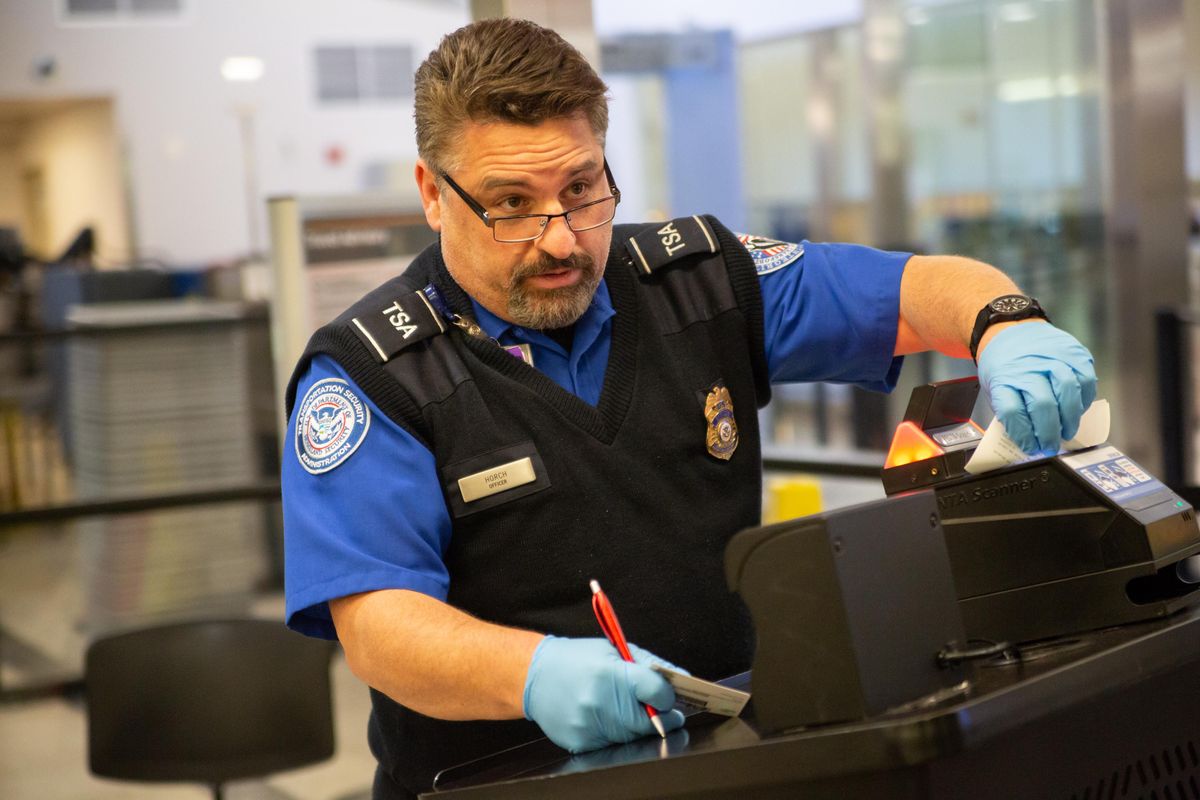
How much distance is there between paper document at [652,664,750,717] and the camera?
3.18ft

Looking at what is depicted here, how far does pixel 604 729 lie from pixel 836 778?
0.25m

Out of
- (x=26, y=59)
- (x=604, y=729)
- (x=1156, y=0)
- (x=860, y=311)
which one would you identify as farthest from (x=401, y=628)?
(x=26, y=59)

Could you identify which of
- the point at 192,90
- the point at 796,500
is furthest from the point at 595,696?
the point at 192,90

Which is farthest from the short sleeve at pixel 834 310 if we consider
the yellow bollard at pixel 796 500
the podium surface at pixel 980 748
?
the yellow bollard at pixel 796 500

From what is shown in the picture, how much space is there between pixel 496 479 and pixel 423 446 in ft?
0.28

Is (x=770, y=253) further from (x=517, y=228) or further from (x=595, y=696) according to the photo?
(x=595, y=696)

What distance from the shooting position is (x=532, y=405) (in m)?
1.41

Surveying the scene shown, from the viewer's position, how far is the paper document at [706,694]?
3.18 ft

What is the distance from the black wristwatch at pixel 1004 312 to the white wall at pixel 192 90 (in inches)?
177

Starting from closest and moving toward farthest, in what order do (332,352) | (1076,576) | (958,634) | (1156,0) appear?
1. (958,634)
2. (1076,576)
3. (332,352)
4. (1156,0)

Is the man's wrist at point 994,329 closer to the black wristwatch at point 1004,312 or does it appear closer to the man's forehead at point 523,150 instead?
the black wristwatch at point 1004,312

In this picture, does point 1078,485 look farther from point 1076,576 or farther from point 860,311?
point 860,311

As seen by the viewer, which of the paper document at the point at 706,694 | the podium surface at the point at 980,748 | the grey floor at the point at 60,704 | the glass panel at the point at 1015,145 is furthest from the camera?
the glass panel at the point at 1015,145

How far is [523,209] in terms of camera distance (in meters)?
1.43
